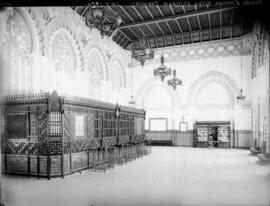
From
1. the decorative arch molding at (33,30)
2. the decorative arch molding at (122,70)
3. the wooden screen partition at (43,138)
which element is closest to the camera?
the wooden screen partition at (43,138)

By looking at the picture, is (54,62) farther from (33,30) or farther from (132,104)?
(132,104)

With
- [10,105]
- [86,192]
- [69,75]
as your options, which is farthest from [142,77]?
[86,192]

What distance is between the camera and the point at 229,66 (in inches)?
582

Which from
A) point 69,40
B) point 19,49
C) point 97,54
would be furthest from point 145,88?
point 19,49

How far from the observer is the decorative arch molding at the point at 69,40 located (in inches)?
383

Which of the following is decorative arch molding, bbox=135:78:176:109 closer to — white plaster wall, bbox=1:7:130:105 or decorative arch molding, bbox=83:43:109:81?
white plaster wall, bbox=1:7:130:105

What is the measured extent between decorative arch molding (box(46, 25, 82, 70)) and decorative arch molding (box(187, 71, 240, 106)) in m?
7.61

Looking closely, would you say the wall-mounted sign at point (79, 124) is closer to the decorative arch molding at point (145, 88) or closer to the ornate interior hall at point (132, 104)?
the ornate interior hall at point (132, 104)

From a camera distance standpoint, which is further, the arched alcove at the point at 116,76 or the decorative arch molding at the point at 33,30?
the arched alcove at the point at 116,76

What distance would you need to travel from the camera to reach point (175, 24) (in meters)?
14.2

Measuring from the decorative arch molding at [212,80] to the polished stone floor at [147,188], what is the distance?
26.2 ft

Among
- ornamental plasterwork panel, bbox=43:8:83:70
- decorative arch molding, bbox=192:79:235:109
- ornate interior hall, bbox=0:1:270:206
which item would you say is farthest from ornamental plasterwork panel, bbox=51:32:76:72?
decorative arch molding, bbox=192:79:235:109

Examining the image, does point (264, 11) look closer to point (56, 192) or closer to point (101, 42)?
point (56, 192)

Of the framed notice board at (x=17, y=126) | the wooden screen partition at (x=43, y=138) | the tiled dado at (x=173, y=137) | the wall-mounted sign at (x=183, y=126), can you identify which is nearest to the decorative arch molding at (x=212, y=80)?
the wall-mounted sign at (x=183, y=126)
